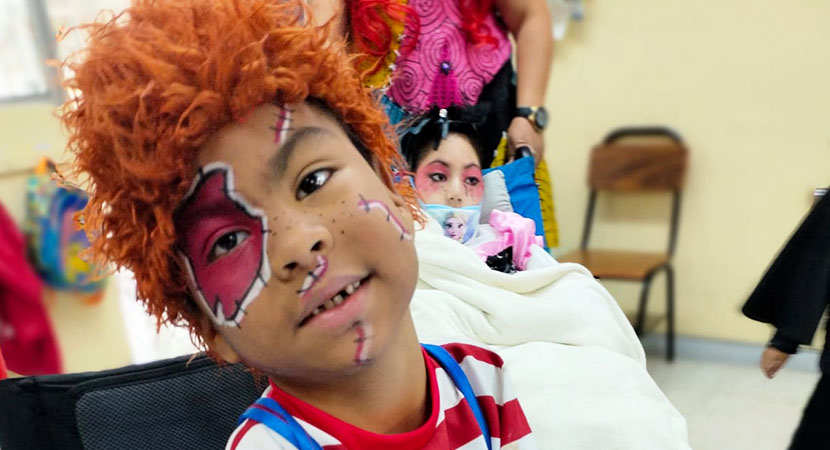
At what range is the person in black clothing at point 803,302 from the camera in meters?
0.41

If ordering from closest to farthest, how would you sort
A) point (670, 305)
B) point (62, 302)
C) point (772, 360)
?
point (772, 360), point (670, 305), point (62, 302)

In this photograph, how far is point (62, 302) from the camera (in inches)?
57.4

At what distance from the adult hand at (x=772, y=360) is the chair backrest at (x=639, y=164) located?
13cm

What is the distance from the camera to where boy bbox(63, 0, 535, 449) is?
0.35 metres

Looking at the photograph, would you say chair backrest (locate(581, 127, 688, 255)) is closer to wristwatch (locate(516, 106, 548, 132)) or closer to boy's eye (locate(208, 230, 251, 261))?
wristwatch (locate(516, 106, 548, 132))

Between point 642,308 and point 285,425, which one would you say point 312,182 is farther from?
point 642,308

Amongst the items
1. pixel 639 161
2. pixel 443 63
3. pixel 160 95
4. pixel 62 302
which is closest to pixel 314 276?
pixel 160 95

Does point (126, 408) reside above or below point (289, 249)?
below

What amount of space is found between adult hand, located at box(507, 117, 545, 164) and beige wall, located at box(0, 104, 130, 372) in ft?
3.02

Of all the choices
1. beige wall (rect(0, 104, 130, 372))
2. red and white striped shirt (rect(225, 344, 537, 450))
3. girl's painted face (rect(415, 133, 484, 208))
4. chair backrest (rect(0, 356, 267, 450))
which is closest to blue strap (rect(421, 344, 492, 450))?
red and white striped shirt (rect(225, 344, 537, 450))

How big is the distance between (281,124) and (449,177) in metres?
0.16

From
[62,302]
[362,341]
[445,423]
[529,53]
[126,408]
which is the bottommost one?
[62,302]

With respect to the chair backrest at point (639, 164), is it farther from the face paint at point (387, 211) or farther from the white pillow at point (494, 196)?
the face paint at point (387, 211)

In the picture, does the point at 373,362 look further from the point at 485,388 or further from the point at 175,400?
the point at 175,400
